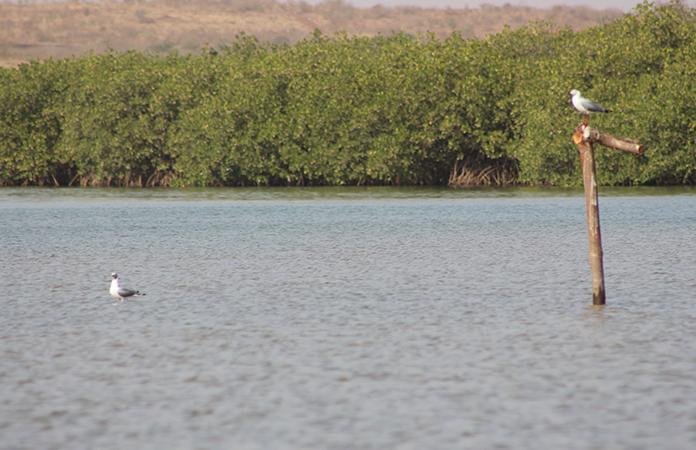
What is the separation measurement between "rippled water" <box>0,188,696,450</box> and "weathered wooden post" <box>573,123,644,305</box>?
377mm

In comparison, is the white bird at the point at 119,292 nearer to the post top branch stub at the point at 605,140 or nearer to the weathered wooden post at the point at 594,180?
the weathered wooden post at the point at 594,180

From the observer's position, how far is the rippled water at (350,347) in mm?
6824

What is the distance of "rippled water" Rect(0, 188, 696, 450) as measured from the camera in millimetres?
6824

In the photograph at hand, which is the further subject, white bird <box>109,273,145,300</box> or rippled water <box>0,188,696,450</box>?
white bird <box>109,273,145,300</box>

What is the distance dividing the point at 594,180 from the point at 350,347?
551cm

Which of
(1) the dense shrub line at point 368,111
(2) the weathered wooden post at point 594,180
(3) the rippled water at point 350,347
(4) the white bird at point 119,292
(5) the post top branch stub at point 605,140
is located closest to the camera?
(3) the rippled water at point 350,347

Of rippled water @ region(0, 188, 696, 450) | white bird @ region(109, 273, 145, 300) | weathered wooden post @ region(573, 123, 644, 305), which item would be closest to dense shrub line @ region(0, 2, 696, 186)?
rippled water @ region(0, 188, 696, 450)

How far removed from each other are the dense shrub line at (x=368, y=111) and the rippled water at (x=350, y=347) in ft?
115

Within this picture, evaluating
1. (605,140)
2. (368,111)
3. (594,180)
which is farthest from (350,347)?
(368,111)

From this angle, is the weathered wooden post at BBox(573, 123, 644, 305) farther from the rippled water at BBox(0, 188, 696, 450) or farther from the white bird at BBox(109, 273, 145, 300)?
the white bird at BBox(109, 273, 145, 300)

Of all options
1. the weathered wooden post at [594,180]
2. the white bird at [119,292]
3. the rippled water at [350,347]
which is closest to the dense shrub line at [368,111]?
the rippled water at [350,347]

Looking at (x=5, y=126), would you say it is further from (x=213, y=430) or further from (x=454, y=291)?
(x=213, y=430)

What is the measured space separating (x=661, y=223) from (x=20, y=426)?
955 inches

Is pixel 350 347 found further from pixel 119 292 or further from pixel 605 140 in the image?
pixel 605 140
